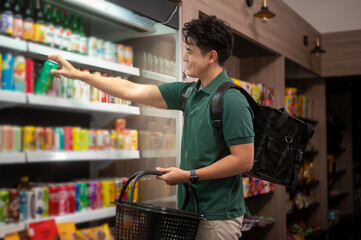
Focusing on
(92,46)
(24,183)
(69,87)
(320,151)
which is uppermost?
(92,46)

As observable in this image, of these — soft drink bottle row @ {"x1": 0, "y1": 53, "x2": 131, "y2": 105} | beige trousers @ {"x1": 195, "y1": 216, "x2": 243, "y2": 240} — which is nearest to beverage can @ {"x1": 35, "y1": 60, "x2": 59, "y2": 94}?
soft drink bottle row @ {"x1": 0, "y1": 53, "x2": 131, "y2": 105}

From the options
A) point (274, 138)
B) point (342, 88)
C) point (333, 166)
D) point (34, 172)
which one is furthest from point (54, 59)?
point (342, 88)

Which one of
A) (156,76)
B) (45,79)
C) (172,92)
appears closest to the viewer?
(45,79)

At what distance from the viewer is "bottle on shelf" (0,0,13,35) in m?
1.90

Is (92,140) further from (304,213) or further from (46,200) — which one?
(304,213)

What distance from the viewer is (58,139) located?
7.02ft

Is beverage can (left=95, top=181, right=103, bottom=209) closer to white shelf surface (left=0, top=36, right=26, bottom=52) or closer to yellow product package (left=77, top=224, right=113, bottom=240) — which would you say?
yellow product package (left=77, top=224, right=113, bottom=240)

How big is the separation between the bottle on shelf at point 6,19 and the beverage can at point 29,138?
428 millimetres

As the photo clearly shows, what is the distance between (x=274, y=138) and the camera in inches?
103

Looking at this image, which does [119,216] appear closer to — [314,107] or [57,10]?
[57,10]

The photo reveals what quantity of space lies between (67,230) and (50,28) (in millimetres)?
968

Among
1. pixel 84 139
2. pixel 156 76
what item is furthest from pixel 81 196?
pixel 156 76

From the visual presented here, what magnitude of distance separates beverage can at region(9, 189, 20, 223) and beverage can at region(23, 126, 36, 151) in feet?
0.65

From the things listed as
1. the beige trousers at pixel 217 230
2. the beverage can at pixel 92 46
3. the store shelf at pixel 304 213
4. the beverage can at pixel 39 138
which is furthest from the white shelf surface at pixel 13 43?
the store shelf at pixel 304 213
